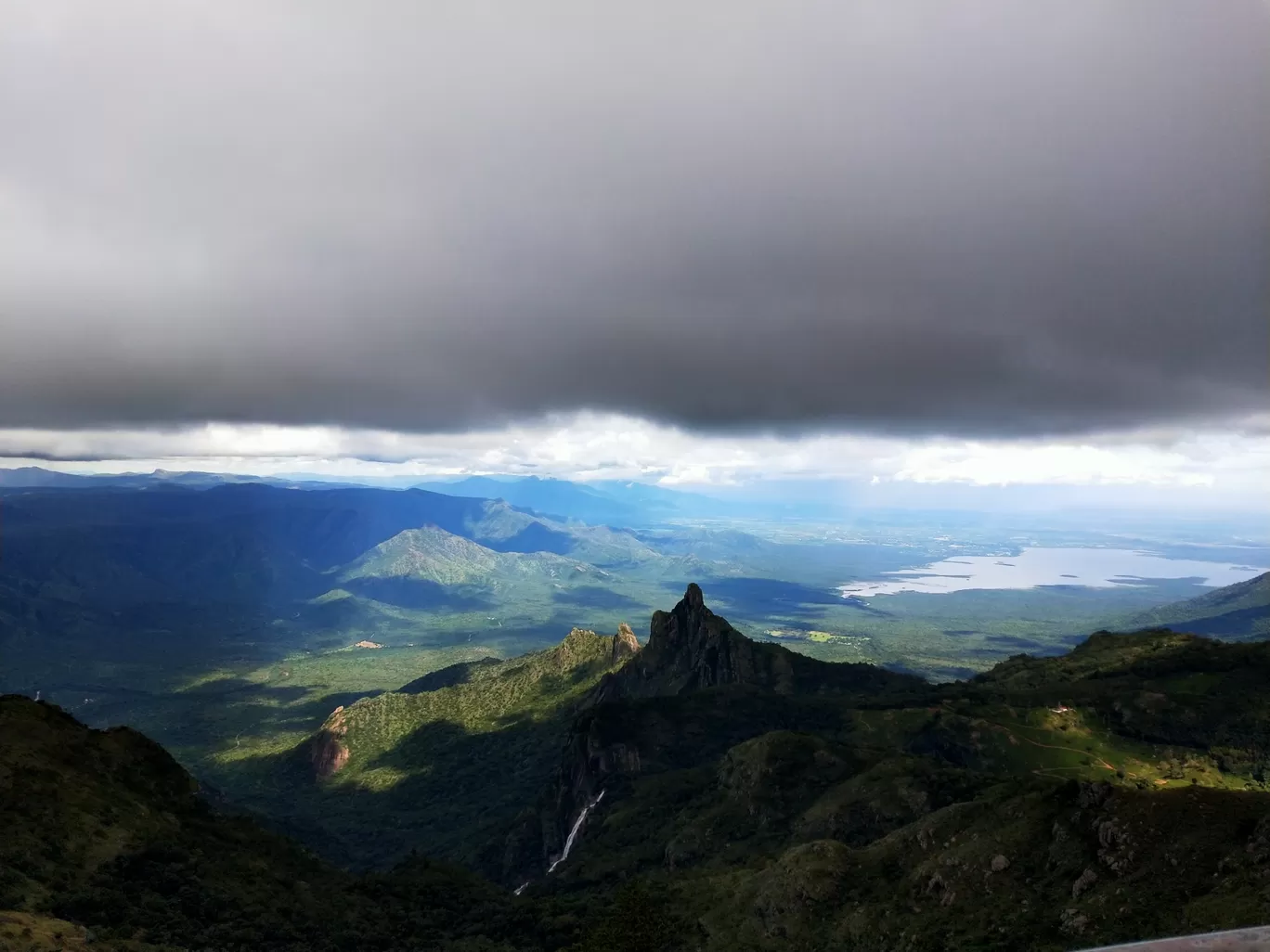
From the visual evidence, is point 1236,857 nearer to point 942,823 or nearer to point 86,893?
point 942,823

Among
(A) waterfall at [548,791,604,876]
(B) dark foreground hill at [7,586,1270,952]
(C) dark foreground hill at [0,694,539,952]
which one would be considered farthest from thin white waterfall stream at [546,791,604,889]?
(C) dark foreground hill at [0,694,539,952]

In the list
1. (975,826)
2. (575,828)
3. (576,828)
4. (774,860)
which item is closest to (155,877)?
(774,860)

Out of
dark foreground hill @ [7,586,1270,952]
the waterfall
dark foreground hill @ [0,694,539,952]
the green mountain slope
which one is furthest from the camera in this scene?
the waterfall

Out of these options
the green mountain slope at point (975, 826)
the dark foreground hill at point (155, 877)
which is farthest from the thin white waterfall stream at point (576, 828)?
the dark foreground hill at point (155, 877)

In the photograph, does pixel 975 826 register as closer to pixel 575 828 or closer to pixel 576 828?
pixel 576 828

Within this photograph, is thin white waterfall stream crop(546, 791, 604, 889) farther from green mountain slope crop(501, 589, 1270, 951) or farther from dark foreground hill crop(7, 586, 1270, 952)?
dark foreground hill crop(7, 586, 1270, 952)

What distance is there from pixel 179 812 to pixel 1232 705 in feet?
796

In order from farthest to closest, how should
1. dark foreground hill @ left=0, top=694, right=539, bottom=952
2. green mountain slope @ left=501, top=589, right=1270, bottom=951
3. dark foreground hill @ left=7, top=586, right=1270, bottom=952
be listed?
dark foreground hill @ left=0, top=694, right=539, bottom=952 → dark foreground hill @ left=7, top=586, right=1270, bottom=952 → green mountain slope @ left=501, top=589, right=1270, bottom=951

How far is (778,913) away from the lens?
273 ft

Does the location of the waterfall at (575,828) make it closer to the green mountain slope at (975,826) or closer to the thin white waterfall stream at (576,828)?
the thin white waterfall stream at (576,828)

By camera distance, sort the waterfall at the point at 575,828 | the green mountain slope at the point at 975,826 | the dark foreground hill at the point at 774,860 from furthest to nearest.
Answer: the waterfall at the point at 575,828 < the dark foreground hill at the point at 774,860 < the green mountain slope at the point at 975,826

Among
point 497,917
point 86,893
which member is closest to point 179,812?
point 86,893

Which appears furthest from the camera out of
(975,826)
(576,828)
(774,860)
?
(576,828)

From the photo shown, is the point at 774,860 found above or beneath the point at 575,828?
above
